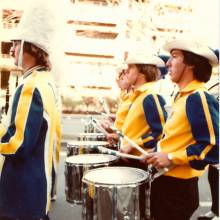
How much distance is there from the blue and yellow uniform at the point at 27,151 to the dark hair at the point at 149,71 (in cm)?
108

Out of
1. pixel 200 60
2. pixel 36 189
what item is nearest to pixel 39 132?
pixel 36 189

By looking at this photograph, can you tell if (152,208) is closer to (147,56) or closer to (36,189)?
(36,189)

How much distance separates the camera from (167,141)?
4.97ft

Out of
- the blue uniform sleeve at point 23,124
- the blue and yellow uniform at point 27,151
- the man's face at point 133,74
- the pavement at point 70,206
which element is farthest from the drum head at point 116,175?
the pavement at point 70,206

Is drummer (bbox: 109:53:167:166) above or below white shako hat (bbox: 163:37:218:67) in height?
below

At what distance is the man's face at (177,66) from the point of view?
1562 millimetres

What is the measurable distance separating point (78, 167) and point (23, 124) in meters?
0.96

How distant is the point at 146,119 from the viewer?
1992mm

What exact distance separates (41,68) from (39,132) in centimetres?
29

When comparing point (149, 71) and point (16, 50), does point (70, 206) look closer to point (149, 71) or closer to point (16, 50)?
point (149, 71)

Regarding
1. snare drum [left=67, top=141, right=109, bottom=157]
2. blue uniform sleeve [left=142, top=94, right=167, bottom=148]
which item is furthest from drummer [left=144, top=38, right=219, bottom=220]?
snare drum [left=67, top=141, right=109, bottom=157]

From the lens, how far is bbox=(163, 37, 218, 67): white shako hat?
151cm

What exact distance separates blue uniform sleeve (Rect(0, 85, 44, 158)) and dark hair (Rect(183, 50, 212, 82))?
681 millimetres

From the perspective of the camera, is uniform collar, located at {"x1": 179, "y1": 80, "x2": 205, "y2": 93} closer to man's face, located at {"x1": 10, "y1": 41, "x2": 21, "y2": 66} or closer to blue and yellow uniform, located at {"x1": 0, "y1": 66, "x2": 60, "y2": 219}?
blue and yellow uniform, located at {"x1": 0, "y1": 66, "x2": 60, "y2": 219}
